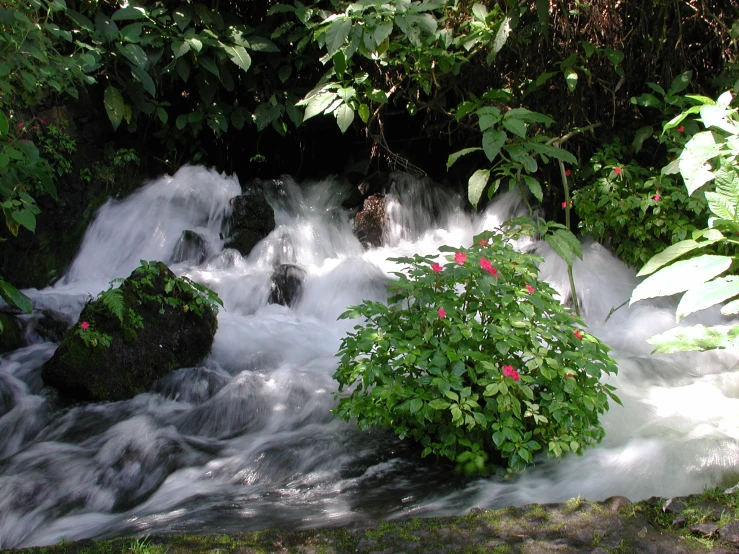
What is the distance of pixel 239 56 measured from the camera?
18.4 feet

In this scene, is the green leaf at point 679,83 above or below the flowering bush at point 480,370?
above

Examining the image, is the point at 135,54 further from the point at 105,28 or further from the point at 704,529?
the point at 704,529

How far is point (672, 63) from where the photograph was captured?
5023 millimetres

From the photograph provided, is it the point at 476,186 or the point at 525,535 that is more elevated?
the point at 476,186

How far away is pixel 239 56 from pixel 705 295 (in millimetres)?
5111

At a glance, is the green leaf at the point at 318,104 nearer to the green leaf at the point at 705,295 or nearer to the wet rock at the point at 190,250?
the wet rock at the point at 190,250

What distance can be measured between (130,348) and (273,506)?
1759 mm

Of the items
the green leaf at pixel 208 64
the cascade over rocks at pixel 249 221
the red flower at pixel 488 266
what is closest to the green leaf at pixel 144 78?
the green leaf at pixel 208 64

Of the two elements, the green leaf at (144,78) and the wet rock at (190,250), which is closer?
the green leaf at (144,78)

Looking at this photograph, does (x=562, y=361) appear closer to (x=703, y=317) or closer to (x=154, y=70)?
(x=703, y=317)

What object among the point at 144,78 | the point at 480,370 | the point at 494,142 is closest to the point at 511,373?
the point at 480,370

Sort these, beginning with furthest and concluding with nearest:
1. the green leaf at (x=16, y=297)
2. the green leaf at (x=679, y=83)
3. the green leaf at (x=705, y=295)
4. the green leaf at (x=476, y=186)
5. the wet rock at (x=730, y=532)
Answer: the green leaf at (x=679, y=83) < the green leaf at (x=476, y=186) < the green leaf at (x=16, y=297) < the wet rock at (x=730, y=532) < the green leaf at (x=705, y=295)

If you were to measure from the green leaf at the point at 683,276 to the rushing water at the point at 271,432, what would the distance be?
4.00 ft

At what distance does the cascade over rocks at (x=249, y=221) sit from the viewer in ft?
19.0
